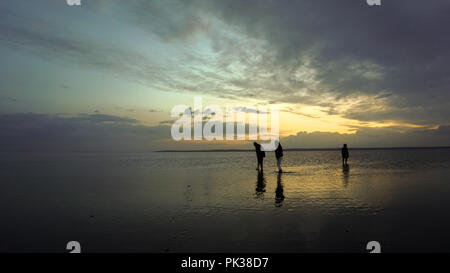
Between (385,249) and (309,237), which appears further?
(309,237)

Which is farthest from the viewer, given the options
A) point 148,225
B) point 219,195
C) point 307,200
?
point 219,195

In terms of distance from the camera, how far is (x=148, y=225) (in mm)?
7930

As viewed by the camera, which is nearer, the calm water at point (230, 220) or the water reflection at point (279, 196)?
the calm water at point (230, 220)

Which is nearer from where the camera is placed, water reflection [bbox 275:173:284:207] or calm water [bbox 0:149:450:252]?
calm water [bbox 0:149:450:252]

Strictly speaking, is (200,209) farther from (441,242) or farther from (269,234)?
(441,242)

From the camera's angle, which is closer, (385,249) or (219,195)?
(385,249)

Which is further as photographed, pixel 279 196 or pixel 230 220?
pixel 279 196

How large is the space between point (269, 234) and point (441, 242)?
404cm

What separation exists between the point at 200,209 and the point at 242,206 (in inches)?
63.1
